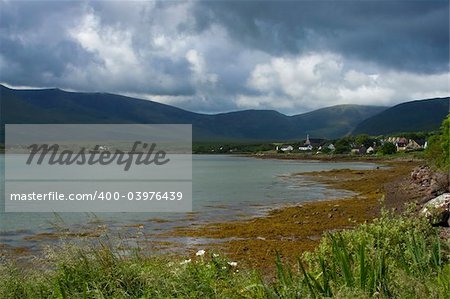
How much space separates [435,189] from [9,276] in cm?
2648

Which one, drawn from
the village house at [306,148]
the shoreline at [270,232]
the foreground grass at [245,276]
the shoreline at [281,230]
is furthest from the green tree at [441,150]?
the village house at [306,148]

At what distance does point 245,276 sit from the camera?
8.02 m

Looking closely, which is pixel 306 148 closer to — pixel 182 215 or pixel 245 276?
pixel 182 215

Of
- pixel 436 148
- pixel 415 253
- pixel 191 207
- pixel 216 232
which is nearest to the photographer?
pixel 415 253

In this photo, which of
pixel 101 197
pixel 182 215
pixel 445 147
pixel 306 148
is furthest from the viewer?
pixel 306 148

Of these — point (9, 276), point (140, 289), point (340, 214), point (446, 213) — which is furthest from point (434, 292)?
point (340, 214)

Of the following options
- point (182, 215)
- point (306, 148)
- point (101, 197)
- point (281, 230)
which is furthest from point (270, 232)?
point (306, 148)

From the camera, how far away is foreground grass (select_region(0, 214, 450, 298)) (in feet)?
20.8

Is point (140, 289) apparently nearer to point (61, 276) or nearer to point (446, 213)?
point (61, 276)

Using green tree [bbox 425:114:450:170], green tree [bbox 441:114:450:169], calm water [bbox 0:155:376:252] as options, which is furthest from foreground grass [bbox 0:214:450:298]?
green tree [bbox 441:114:450:169]

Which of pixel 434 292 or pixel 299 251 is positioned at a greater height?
pixel 434 292

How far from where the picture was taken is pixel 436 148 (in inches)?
1901

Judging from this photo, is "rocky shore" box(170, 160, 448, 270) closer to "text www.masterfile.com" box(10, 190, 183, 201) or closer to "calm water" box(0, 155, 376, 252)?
"calm water" box(0, 155, 376, 252)

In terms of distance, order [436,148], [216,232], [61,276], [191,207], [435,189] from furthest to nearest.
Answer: [436,148] → [191,207] → [435,189] → [216,232] → [61,276]
